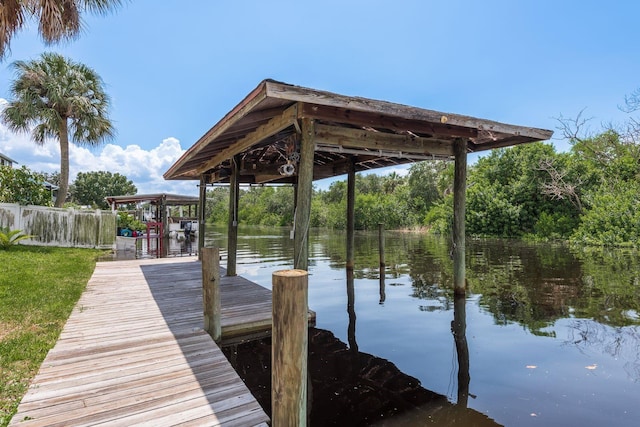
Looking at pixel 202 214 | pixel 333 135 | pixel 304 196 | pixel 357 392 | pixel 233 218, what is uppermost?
pixel 333 135

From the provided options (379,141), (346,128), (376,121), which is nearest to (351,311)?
(379,141)

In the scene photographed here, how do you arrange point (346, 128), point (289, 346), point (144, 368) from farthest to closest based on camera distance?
point (346, 128) < point (144, 368) < point (289, 346)

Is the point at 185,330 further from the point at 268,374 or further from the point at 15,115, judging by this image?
the point at 15,115

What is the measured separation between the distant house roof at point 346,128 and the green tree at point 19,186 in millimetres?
9311

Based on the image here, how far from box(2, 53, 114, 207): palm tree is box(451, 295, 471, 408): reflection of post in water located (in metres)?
18.6

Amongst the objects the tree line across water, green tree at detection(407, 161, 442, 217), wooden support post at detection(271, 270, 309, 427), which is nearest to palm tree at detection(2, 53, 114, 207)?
wooden support post at detection(271, 270, 309, 427)

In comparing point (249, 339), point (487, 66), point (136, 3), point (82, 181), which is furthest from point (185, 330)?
point (82, 181)

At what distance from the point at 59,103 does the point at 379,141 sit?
57.0 ft

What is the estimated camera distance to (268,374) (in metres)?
4.02

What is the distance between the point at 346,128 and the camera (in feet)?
17.1

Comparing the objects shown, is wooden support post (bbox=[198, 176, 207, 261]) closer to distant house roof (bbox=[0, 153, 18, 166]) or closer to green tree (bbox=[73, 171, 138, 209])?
distant house roof (bbox=[0, 153, 18, 166])

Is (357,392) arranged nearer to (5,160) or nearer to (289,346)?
(289,346)

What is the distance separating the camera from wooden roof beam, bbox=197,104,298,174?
14.8ft

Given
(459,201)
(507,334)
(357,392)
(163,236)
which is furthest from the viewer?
(163,236)
